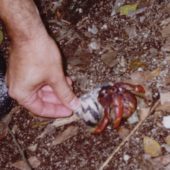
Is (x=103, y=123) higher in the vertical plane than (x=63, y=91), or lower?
lower

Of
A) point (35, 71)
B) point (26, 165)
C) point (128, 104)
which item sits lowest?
point (26, 165)

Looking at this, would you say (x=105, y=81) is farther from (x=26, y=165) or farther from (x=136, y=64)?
(x=26, y=165)

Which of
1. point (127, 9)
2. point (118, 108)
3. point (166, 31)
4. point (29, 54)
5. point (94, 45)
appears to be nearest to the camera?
point (29, 54)

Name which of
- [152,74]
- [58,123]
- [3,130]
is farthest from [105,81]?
[3,130]

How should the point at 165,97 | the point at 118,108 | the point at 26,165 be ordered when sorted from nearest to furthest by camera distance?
the point at 118,108
the point at 165,97
the point at 26,165

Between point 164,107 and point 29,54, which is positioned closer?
point 29,54

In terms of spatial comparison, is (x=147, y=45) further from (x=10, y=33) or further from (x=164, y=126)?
(x=10, y=33)
